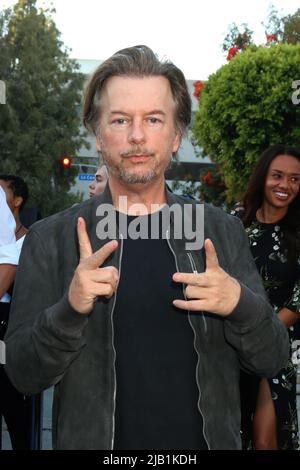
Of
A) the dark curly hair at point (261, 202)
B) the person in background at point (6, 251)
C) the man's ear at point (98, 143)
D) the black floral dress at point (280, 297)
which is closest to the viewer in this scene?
the man's ear at point (98, 143)

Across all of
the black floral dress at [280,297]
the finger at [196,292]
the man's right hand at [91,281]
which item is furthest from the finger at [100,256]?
the black floral dress at [280,297]

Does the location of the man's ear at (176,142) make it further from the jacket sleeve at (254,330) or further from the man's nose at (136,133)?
the jacket sleeve at (254,330)

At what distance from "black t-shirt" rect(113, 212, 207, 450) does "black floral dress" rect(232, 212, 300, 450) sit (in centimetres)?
144

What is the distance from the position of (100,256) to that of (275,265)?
2.14 metres

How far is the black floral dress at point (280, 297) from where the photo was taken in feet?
12.1

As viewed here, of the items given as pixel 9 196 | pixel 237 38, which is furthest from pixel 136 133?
pixel 237 38

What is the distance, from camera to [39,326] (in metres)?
2.02

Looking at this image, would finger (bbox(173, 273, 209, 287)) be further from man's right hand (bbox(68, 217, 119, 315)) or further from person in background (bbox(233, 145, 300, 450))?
person in background (bbox(233, 145, 300, 450))

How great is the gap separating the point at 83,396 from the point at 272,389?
1854 mm

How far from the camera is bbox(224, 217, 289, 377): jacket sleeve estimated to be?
2.03 meters

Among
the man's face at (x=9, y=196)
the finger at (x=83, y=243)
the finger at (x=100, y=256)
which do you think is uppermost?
the man's face at (x=9, y=196)

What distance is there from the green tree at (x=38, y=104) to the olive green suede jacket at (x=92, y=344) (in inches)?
1059

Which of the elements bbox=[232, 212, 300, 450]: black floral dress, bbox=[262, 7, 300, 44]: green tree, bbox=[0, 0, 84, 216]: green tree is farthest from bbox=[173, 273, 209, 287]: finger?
bbox=[0, 0, 84, 216]: green tree

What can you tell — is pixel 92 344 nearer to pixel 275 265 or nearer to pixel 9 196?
pixel 275 265
